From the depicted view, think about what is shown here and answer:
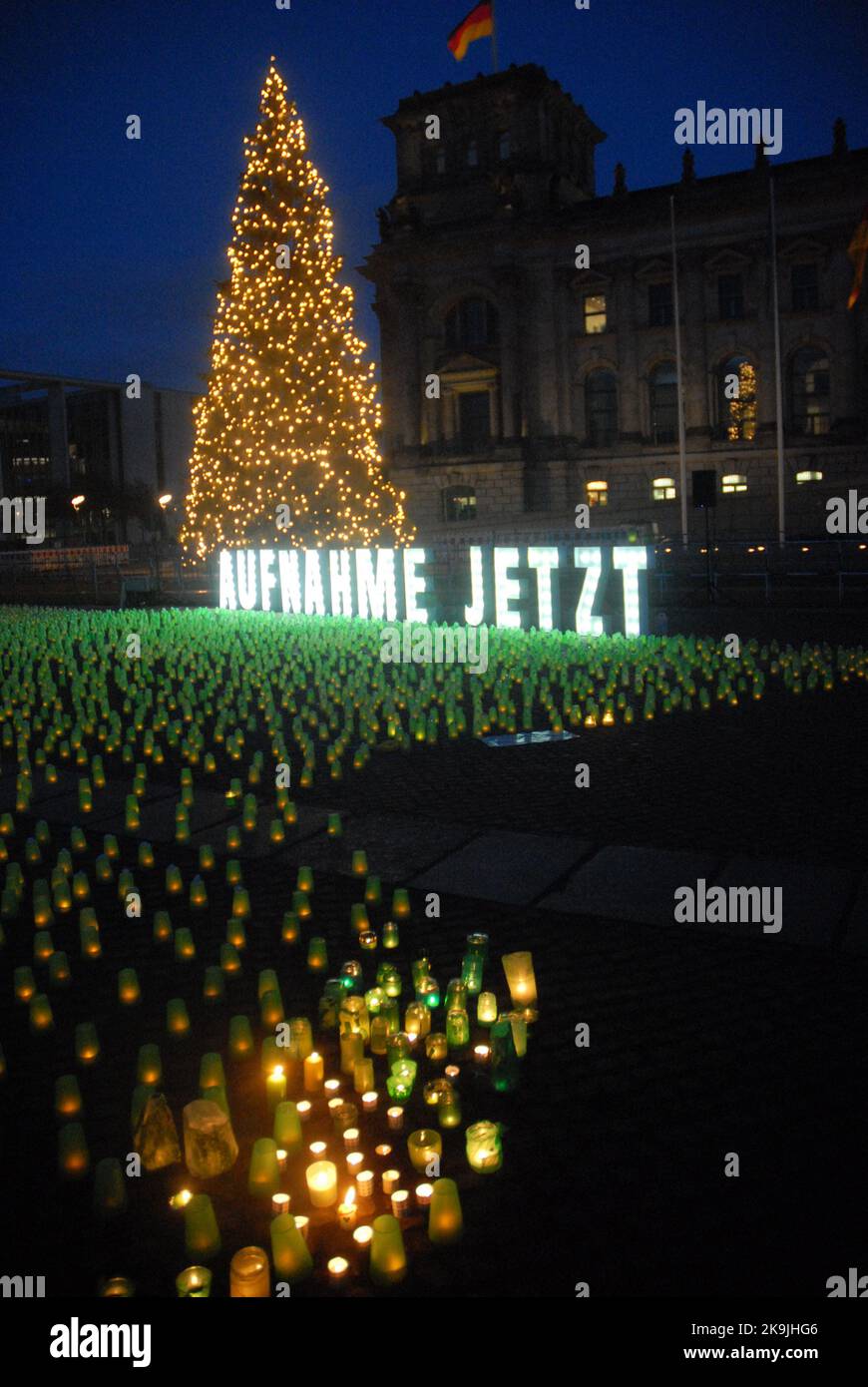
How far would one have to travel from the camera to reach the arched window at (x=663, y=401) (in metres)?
53.0

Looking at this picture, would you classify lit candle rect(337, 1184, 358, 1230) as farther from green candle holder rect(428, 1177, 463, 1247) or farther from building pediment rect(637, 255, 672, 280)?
building pediment rect(637, 255, 672, 280)

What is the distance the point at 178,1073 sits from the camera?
14.9 feet

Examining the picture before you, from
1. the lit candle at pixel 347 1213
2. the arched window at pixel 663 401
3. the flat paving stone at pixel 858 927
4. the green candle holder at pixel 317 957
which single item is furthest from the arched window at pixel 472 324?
the lit candle at pixel 347 1213

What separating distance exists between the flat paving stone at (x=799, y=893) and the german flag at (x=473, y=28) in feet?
144

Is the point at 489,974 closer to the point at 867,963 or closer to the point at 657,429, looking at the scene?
the point at 867,963

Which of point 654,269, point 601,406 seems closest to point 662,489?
point 601,406

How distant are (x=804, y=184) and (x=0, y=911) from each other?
52.1 metres

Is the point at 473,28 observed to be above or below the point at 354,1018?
above

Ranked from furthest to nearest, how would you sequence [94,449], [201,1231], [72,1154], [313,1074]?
1. [94,449]
2. [313,1074]
3. [72,1154]
4. [201,1231]

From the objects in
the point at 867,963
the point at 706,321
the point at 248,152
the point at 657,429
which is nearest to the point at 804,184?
the point at 706,321

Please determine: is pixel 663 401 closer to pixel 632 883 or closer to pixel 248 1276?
pixel 632 883

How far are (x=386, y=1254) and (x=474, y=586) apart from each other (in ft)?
57.4

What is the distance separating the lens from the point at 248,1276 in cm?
312

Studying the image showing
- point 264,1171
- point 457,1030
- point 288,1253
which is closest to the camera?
point 288,1253
